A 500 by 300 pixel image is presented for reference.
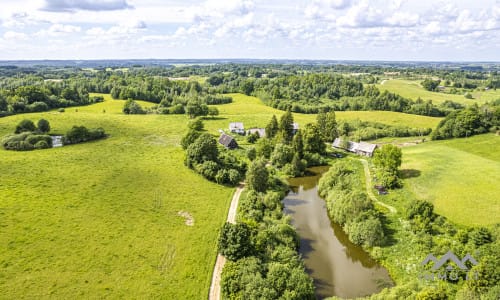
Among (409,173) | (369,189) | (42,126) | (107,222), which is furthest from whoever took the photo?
(42,126)

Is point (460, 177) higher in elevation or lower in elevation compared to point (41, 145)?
lower

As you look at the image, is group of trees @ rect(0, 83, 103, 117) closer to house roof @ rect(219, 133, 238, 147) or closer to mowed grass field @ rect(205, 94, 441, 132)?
mowed grass field @ rect(205, 94, 441, 132)

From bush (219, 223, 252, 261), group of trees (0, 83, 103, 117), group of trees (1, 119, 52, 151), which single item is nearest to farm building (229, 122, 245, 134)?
group of trees (1, 119, 52, 151)

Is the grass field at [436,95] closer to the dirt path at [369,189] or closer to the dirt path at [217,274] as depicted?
the dirt path at [369,189]

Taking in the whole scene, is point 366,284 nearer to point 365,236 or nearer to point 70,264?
point 365,236

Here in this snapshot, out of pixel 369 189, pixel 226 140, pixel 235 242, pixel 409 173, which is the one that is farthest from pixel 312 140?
pixel 235 242

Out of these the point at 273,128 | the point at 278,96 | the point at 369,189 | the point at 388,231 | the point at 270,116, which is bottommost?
the point at 388,231

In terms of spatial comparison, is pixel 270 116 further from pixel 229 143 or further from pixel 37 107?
pixel 37 107

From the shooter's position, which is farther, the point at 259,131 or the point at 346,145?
the point at 259,131

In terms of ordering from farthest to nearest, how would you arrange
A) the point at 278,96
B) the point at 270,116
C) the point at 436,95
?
the point at 436,95 < the point at 278,96 < the point at 270,116
